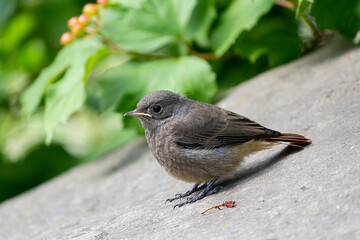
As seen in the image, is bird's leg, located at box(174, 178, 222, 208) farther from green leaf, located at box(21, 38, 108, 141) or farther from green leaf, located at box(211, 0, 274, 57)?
green leaf, located at box(211, 0, 274, 57)

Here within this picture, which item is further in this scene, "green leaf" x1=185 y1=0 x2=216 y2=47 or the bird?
"green leaf" x1=185 y1=0 x2=216 y2=47

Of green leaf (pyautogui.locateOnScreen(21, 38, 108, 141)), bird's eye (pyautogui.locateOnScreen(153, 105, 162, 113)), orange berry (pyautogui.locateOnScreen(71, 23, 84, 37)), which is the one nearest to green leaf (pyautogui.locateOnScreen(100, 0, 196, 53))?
green leaf (pyautogui.locateOnScreen(21, 38, 108, 141))

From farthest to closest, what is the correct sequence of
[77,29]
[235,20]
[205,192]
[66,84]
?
[235,20] → [66,84] → [77,29] → [205,192]

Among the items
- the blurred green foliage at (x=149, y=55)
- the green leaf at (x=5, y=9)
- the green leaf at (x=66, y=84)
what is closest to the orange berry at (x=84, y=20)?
the blurred green foliage at (x=149, y=55)

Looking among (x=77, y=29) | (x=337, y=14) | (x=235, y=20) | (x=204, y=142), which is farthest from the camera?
(x=235, y=20)

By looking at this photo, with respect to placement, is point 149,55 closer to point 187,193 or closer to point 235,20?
point 235,20

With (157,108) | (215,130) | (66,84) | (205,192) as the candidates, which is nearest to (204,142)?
(215,130)

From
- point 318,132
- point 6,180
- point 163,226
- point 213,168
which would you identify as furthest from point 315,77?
point 6,180
